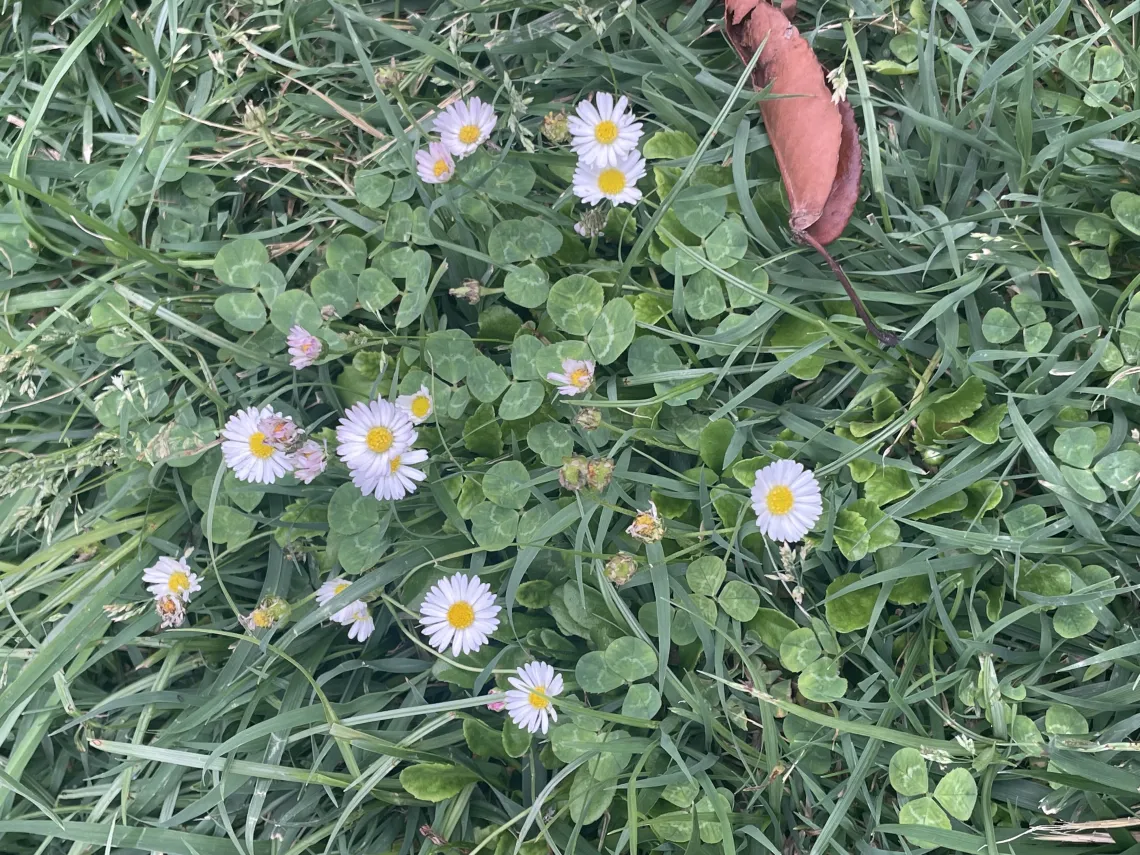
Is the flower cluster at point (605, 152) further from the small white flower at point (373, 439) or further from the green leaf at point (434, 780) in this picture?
the green leaf at point (434, 780)

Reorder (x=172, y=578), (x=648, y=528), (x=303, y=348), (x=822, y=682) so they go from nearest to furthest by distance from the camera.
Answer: (x=648, y=528)
(x=822, y=682)
(x=303, y=348)
(x=172, y=578)

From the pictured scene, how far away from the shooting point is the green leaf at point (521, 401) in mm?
1781

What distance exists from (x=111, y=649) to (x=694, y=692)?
1390 millimetres

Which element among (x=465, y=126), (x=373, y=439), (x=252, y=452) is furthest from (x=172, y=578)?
(x=465, y=126)

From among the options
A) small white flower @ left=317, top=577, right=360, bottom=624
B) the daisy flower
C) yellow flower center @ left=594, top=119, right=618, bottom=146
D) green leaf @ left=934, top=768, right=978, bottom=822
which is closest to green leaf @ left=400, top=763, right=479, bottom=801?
small white flower @ left=317, top=577, right=360, bottom=624

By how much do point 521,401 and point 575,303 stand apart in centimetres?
25

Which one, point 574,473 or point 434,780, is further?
point 434,780

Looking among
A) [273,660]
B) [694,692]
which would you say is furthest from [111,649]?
[694,692]

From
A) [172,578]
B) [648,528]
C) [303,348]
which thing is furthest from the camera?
[172,578]

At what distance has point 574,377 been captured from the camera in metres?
1.63

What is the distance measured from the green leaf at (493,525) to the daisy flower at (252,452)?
0.44 meters

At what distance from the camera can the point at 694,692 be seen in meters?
1.74

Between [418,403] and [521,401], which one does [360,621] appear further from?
[521,401]

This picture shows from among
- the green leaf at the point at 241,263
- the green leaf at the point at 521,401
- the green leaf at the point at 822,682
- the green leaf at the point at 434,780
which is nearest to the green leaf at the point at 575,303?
the green leaf at the point at 521,401
